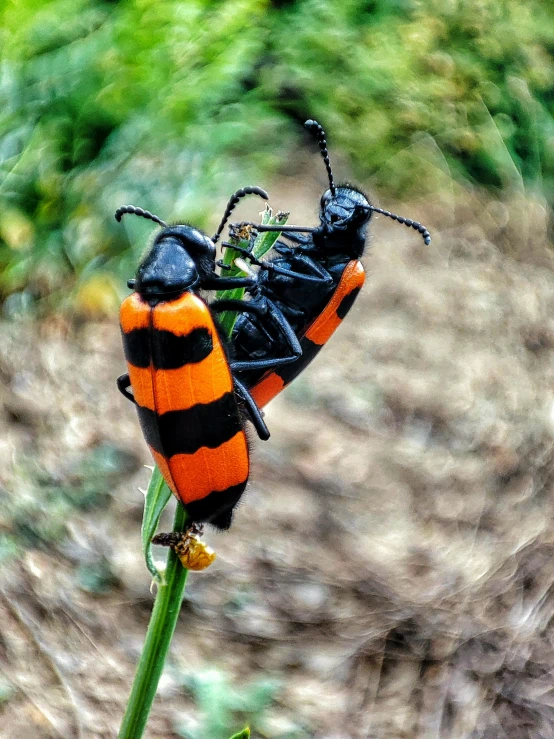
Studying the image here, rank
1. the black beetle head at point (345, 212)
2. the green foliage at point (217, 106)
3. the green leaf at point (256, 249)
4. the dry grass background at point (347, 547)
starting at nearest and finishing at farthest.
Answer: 1. the green leaf at point (256, 249)
2. the black beetle head at point (345, 212)
3. the dry grass background at point (347, 547)
4. the green foliage at point (217, 106)

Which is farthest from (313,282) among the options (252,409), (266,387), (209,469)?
(209,469)

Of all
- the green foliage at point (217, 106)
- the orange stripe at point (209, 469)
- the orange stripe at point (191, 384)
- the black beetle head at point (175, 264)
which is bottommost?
the green foliage at point (217, 106)

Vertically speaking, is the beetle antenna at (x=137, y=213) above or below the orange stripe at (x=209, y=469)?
above

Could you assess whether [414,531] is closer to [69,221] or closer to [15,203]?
[69,221]

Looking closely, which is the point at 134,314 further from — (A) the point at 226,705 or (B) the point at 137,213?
(A) the point at 226,705

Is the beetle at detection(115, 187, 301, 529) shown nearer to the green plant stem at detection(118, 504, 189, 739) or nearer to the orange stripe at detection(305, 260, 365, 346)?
the green plant stem at detection(118, 504, 189, 739)

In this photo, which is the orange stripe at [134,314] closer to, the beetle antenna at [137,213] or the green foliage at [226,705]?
the beetle antenna at [137,213]

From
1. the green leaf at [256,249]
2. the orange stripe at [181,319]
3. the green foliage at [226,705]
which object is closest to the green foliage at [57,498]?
the green foliage at [226,705]

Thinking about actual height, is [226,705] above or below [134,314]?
below
